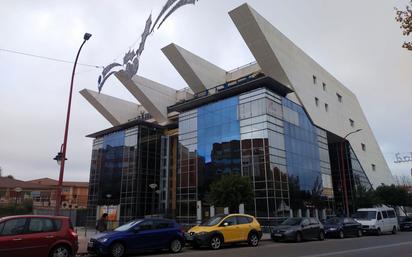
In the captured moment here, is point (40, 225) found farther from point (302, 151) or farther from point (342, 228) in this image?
point (302, 151)

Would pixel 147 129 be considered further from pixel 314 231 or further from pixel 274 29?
pixel 314 231

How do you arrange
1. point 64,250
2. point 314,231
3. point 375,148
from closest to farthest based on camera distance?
1. point 64,250
2. point 314,231
3. point 375,148

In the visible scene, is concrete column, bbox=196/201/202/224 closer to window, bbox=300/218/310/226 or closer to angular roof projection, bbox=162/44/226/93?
angular roof projection, bbox=162/44/226/93

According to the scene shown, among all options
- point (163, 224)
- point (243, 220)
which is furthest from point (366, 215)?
point (163, 224)

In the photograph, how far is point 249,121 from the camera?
37188 mm

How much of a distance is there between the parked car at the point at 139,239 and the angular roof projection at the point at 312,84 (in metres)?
25.9

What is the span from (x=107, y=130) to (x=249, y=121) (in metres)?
24.6

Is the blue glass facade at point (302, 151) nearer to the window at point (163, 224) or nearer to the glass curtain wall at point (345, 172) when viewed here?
the glass curtain wall at point (345, 172)

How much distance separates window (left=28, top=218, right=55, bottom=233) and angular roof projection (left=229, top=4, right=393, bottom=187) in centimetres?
2909

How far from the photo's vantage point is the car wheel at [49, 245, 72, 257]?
1194 cm

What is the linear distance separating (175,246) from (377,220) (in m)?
19.2

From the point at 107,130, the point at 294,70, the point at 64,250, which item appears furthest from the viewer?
the point at 107,130

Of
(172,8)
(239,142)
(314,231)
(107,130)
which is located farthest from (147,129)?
(314,231)

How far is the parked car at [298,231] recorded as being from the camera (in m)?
20.6
